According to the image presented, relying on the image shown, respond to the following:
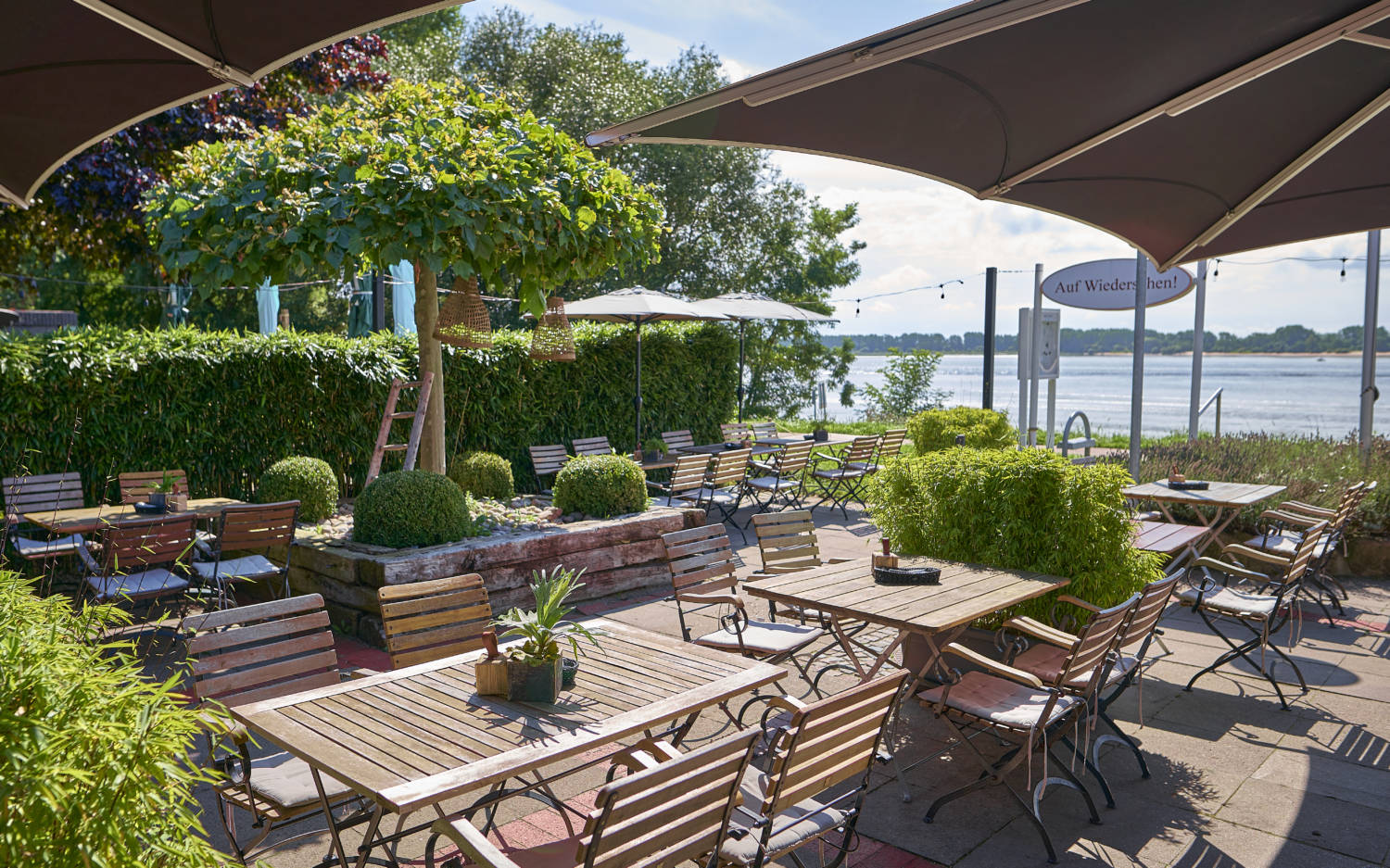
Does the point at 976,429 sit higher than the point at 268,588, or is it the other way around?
the point at 976,429

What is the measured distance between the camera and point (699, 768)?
2389 millimetres

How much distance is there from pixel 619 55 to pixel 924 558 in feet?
75.8

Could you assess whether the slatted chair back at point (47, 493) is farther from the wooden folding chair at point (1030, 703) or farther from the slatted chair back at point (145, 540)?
the wooden folding chair at point (1030, 703)

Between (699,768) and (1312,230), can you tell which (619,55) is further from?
(699,768)

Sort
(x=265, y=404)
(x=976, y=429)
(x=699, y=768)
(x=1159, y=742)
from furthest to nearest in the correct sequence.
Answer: (x=976, y=429) < (x=265, y=404) < (x=1159, y=742) < (x=699, y=768)

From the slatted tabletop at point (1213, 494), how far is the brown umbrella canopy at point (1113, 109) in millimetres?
2897

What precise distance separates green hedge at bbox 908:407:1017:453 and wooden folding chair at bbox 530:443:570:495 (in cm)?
450

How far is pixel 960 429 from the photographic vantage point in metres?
11.4

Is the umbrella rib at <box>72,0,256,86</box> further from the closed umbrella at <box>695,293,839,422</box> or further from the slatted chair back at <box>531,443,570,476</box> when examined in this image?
the closed umbrella at <box>695,293,839,422</box>

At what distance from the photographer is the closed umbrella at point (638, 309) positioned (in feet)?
33.9

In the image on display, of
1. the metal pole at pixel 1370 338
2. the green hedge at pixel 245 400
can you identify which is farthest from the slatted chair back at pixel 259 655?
the metal pole at pixel 1370 338

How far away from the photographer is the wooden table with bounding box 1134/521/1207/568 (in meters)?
6.09

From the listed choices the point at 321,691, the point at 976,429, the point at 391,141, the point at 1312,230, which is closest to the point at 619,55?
the point at 976,429

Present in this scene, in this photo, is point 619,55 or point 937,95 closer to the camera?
point 937,95
